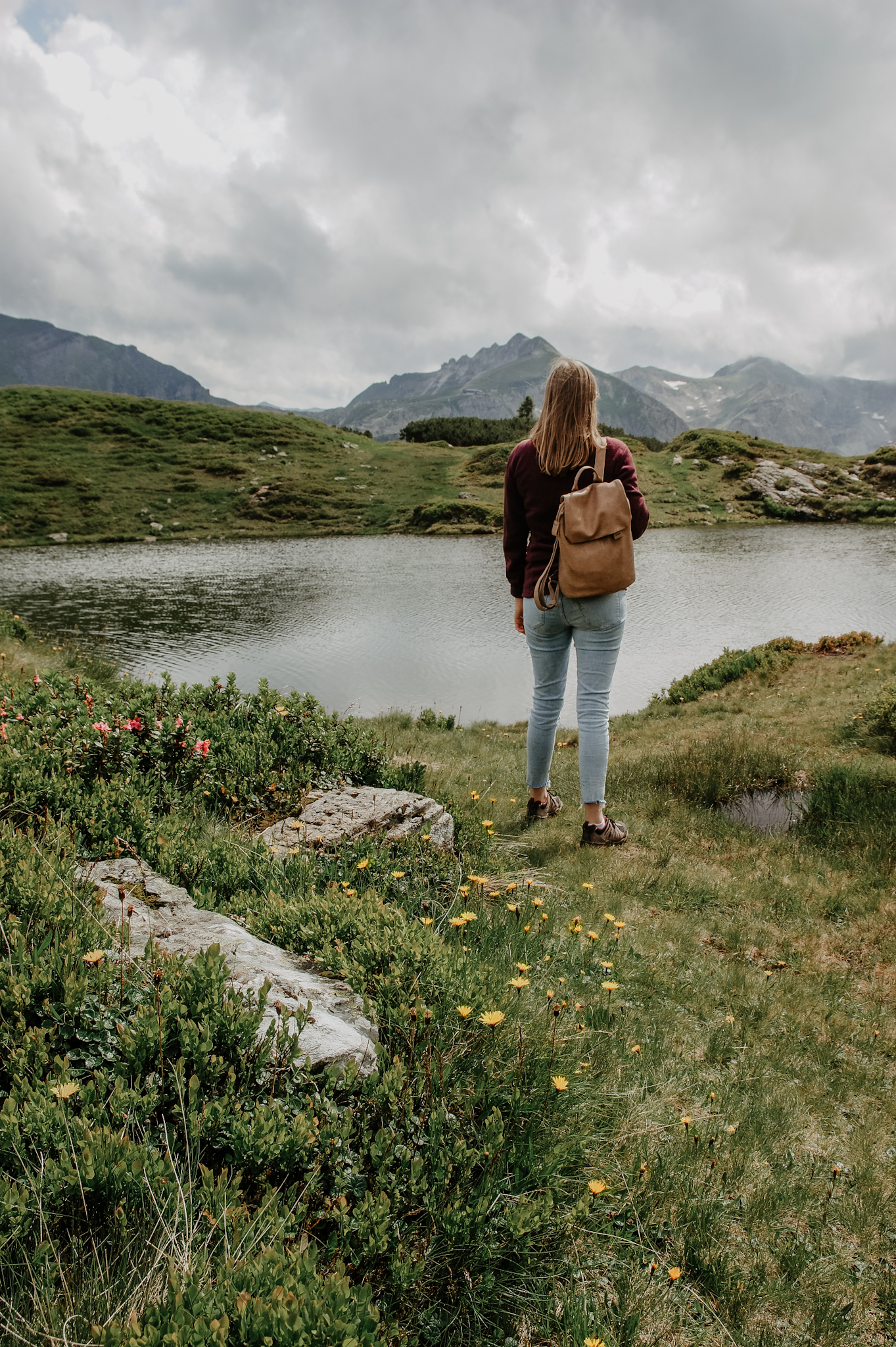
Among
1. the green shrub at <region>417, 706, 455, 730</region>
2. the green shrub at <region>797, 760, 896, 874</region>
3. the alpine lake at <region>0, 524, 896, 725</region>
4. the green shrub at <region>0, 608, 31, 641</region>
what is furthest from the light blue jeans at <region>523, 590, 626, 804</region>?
the green shrub at <region>0, 608, 31, 641</region>

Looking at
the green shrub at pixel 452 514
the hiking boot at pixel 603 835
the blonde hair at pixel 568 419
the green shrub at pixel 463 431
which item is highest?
the green shrub at pixel 463 431

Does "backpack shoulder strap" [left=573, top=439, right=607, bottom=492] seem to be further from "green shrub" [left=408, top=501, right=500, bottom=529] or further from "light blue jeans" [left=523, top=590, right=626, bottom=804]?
"green shrub" [left=408, top=501, right=500, bottom=529]

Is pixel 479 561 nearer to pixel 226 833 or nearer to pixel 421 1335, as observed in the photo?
pixel 226 833

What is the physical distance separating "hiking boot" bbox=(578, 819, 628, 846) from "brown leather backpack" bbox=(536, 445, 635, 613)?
2.16 meters

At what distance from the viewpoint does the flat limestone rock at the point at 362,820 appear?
454 cm

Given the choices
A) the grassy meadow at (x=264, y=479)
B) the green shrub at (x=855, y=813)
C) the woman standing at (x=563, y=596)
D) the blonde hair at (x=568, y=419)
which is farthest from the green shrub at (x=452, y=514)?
the blonde hair at (x=568, y=419)

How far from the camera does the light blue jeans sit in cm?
508

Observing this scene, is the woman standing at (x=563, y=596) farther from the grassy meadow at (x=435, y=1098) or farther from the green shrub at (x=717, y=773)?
the green shrub at (x=717, y=773)

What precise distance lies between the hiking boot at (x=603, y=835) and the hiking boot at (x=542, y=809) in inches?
21.1

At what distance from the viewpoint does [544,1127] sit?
2.26 meters

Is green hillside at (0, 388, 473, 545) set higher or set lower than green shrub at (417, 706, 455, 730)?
higher

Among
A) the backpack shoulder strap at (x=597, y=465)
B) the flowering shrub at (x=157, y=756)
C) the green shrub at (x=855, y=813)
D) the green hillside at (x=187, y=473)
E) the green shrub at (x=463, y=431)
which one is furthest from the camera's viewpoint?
the green shrub at (x=463, y=431)

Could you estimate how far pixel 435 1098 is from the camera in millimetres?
2154

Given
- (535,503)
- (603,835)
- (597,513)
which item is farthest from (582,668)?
(603,835)
